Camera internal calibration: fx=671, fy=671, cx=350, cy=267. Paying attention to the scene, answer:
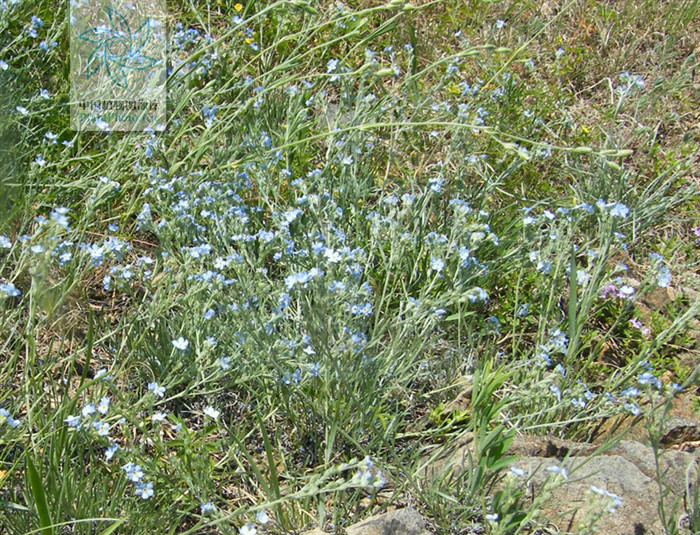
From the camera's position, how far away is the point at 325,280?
2102mm

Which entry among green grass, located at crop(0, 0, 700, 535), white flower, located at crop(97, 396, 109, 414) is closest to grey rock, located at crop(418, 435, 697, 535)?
green grass, located at crop(0, 0, 700, 535)

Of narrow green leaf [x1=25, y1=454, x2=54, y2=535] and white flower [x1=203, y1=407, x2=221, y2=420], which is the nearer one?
Result: narrow green leaf [x1=25, y1=454, x2=54, y2=535]

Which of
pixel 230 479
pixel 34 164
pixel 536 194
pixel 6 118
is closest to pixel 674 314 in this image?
pixel 536 194

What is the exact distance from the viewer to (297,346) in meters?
2.35

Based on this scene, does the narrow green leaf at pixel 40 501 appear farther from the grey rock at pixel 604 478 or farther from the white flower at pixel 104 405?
the grey rock at pixel 604 478

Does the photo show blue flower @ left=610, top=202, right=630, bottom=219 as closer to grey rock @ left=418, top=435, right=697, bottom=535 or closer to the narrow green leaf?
grey rock @ left=418, top=435, right=697, bottom=535

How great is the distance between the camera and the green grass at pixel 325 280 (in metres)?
2.13

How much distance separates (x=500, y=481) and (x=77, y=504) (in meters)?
1.33

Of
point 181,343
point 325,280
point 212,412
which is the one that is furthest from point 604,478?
point 181,343

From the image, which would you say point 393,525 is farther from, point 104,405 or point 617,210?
point 617,210

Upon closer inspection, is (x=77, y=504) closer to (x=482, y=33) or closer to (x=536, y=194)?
(x=536, y=194)

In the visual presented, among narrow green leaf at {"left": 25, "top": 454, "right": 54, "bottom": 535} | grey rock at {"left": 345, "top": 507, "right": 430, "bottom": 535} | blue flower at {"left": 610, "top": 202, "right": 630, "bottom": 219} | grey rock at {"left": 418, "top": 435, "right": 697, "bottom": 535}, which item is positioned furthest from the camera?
blue flower at {"left": 610, "top": 202, "right": 630, "bottom": 219}

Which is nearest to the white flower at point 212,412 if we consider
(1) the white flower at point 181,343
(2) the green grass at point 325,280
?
(2) the green grass at point 325,280

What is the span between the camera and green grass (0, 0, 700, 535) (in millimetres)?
2135
